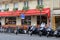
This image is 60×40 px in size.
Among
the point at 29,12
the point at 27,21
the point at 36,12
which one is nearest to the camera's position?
the point at 36,12

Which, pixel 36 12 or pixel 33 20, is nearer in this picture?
pixel 36 12

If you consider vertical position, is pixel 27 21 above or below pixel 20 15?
below

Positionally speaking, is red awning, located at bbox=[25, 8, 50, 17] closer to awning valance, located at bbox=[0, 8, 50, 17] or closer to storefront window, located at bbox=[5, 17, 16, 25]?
awning valance, located at bbox=[0, 8, 50, 17]

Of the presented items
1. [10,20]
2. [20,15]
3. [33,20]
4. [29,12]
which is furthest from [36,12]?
[10,20]

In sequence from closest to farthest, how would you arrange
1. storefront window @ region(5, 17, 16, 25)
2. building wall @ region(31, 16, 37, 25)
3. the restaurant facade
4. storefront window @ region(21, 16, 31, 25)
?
1. the restaurant facade
2. building wall @ region(31, 16, 37, 25)
3. storefront window @ region(21, 16, 31, 25)
4. storefront window @ region(5, 17, 16, 25)

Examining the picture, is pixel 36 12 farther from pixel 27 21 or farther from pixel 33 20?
pixel 27 21

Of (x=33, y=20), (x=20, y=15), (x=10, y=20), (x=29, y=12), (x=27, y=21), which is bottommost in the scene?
(x=10, y=20)

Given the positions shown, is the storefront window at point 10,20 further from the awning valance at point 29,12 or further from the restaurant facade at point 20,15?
the awning valance at point 29,12

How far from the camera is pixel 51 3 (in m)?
36.1

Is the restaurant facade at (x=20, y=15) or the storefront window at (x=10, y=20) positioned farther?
the storefront window at (x=10, y=20)

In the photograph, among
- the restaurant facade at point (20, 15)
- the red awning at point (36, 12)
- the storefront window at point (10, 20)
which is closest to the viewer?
the red awning at point (36, 12)

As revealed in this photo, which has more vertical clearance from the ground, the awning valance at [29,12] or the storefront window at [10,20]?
the awning valance at [29,12]

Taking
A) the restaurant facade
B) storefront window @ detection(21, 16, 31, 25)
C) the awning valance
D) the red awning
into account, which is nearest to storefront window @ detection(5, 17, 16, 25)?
the restaurant facade

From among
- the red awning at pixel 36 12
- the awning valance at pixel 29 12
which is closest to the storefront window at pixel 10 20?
the awning valance at pixel 29 12
